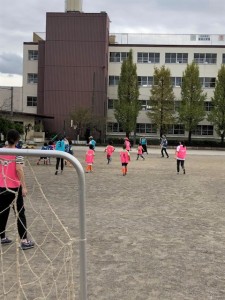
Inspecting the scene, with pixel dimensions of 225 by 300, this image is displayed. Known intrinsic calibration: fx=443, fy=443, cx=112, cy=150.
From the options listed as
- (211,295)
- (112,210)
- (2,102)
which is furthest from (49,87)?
(211,295)

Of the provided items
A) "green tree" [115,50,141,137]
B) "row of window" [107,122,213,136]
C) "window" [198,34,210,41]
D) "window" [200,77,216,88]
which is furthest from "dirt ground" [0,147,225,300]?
"window" [198,34,210,41]

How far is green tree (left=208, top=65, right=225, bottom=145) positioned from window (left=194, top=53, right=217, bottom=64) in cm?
535

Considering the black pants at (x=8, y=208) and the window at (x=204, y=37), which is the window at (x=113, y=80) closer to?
the window at (x=204, y=37)

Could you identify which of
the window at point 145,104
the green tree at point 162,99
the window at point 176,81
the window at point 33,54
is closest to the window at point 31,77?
the window at point 33,54

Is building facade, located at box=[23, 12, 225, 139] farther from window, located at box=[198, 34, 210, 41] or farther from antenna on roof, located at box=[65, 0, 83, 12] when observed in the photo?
antenna on roof, located at box=[65, 0, 83, 12]

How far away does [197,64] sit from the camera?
63.4 metres

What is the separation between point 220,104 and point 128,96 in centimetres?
1245

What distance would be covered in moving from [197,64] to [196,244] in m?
59.3

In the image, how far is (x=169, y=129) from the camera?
64.0 m

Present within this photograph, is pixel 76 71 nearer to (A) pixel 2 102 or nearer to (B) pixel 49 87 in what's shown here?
(B) pixel 49 87

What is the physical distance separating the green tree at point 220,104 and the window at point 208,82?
471 centimetres

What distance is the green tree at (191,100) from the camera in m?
58.8

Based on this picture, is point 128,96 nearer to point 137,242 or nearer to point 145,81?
point 145,81

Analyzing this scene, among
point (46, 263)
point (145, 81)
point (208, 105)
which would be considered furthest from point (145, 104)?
point (46, 263)
